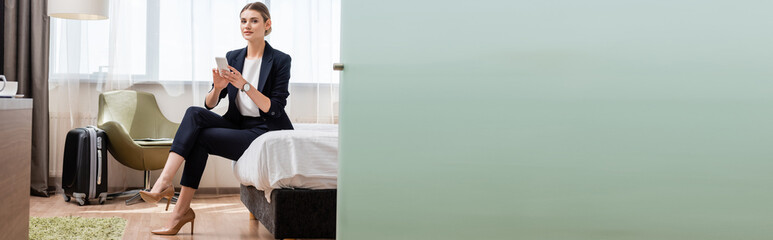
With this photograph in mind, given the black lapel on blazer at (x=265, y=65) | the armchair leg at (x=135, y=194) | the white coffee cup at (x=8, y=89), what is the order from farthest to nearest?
the armchair leg at (x=135, y=194), the black lapel on blazer at (x=265, y=65), the white coffee cup at (x=8, y=89)

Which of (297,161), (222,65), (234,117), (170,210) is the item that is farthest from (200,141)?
(170,210)

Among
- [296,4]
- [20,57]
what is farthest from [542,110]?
[20,57]

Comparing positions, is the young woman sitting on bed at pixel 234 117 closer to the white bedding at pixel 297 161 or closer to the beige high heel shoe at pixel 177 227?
the beige high heel shoe at pixel 177 227

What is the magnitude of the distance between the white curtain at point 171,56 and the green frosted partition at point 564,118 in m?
3.57

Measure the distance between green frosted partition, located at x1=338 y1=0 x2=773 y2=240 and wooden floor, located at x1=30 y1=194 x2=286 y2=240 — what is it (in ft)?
5.85

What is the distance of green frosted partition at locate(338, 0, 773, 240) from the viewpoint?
1136 mm

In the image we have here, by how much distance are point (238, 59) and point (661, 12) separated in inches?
88.0

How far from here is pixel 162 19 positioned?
180 inches

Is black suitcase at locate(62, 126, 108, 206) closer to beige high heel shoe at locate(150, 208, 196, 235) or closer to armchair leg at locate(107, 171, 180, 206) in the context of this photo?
armchair leg at locate(107, 171, 180, 206)

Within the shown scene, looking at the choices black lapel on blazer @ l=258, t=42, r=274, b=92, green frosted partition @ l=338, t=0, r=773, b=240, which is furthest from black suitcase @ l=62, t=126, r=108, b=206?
green frosted partition @ l=338, t=0, r=773, b=240

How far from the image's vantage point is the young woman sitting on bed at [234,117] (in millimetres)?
2748

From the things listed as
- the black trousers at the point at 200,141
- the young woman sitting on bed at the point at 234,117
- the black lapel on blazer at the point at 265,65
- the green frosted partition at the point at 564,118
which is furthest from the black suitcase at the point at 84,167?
the green frosted partition at the point at 564,118

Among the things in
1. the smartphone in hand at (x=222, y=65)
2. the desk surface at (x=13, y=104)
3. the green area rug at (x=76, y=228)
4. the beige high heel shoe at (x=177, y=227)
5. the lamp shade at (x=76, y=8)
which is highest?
the lamp shade at (x=76, y=8)

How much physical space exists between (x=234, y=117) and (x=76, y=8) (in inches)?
60.5
